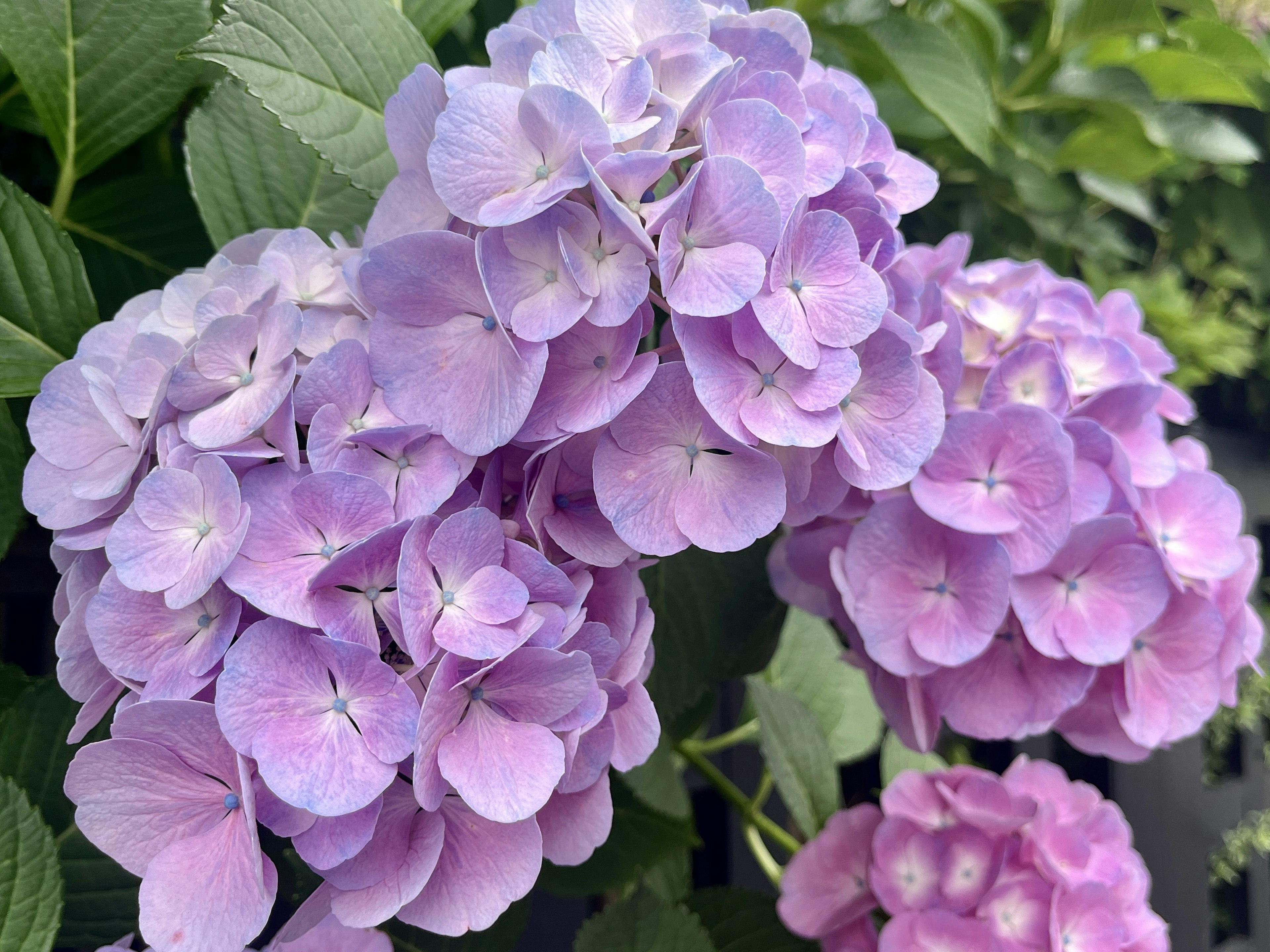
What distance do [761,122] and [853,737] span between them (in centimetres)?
51

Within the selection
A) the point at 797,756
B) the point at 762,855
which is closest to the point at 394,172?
the point at 797,756

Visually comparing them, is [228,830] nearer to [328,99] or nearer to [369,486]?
[369,486]

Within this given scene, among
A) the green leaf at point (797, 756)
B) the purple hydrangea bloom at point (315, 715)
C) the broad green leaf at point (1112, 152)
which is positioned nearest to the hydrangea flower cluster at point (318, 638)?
the purple hydrangea bloom at point (315, 715)

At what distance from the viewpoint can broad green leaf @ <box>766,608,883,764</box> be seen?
2.10 ft

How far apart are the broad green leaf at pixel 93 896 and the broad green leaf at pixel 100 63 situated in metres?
0.28

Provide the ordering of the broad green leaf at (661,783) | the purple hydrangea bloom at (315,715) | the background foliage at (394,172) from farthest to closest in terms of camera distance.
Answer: the broad green leaf at (661,783), the background foliage at (394,172), the purple hydrangea bloom at (315,715)

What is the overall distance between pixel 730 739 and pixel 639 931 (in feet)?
0.97

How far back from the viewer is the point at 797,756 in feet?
1.65

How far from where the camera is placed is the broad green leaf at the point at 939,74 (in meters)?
0.47

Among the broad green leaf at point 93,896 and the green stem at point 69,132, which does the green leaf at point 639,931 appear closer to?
the broad green leaf at point 93,896

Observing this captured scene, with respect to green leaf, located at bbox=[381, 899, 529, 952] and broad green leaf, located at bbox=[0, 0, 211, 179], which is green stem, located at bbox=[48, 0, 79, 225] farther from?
green leaf, located at bbox=[381, 899, 529, 952]

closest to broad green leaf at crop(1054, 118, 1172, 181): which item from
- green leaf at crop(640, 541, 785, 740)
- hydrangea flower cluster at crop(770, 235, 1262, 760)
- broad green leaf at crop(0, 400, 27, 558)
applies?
hydrangea flower cluster at crop(770, 235, 1262, 760)

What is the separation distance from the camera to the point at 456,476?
247 millimetres

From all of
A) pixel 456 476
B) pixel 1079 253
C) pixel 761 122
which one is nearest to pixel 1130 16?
pixel 1079 253
